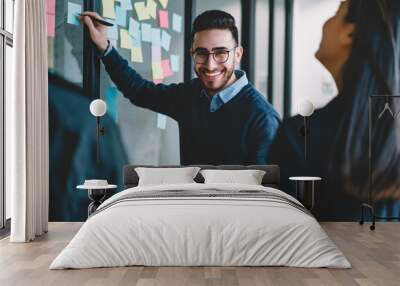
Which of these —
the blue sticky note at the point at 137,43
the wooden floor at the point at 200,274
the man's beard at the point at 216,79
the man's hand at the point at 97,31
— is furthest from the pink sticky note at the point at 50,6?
the wooden floor at the point at 200,274

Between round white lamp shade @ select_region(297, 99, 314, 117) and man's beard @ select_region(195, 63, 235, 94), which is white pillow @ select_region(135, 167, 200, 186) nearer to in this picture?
man's beard @ select_region(195, 63, 235, 94)

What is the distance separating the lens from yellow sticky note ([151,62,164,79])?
25.9 ft

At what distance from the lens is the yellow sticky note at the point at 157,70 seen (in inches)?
311

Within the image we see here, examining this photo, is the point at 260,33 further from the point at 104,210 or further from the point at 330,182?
the point at 104,210

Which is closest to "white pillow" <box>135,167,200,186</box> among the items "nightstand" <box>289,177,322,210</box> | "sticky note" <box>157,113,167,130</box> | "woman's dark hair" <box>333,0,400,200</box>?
"sticky note" <box>157,113,167,130</box>

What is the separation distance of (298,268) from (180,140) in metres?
3.43

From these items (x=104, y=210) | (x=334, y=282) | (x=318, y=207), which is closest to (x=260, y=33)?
(x=318, y=207)

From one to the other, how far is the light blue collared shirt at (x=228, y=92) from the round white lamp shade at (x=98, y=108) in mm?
1312

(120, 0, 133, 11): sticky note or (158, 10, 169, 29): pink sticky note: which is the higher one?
(120, 0, 133, 11): sticky note

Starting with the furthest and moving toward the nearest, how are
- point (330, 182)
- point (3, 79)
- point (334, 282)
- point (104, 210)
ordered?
1. point (330, 182)
2. point (3, 79)
3. point (104, 210)
4. point (334, 282)

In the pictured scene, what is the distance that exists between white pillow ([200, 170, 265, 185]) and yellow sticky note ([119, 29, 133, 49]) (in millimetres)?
2005

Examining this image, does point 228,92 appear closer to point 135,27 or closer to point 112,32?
point 135,27

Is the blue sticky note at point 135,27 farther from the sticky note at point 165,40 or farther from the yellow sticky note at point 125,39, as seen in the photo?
the sticky note at point 165,40

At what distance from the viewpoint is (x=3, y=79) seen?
720 centimetres
